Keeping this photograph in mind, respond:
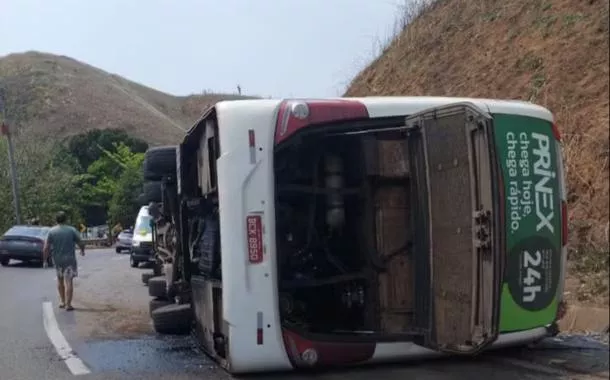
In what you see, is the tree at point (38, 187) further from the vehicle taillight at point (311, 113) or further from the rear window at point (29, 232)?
the vehicle taillight at point (311, 113)

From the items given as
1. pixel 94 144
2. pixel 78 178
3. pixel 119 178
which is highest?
pixel 94 144

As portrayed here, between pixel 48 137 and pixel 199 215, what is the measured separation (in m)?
70.2

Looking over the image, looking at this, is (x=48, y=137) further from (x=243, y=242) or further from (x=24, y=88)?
(x=243, y=242)

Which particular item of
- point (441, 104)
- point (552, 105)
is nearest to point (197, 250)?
point (441, 104)

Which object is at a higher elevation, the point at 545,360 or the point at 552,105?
the point at 552,105

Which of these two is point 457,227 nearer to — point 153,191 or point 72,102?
point 153,191

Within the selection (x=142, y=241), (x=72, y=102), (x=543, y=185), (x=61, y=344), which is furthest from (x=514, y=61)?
(x=72, y=102)

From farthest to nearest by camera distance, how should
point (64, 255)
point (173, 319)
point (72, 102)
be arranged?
1. point (72, 102)
2. point (64, 255)
3. point (173, 319)

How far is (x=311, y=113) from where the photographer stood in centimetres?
654

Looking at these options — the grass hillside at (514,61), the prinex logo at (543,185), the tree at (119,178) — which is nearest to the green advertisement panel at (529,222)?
the prinex logo at (543,185)

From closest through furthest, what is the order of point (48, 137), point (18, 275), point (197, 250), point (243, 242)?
point (243, 242) → point (197, 250) → point (18, 275) → point (48, 137)

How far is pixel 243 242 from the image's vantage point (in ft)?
20.7

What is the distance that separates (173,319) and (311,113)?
3.58 meters

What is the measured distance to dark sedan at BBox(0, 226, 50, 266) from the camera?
28.2 meters
